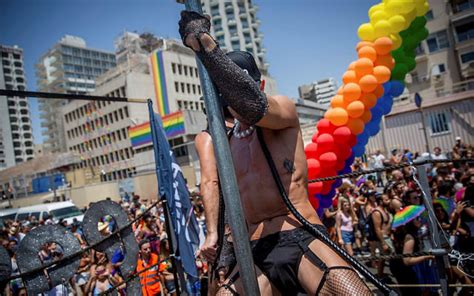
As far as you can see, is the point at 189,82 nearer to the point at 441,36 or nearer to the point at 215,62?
the point at 441,36

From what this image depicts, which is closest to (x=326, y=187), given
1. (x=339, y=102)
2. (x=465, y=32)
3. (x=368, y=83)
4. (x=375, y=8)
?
(x=339, y=102)

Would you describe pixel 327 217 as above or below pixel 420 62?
below

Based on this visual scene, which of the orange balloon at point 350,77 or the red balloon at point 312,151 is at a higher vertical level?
the orange balloon at point 350,77

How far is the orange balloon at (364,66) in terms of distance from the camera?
5.71 meters

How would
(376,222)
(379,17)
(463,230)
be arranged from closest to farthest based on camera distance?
(463,230)
(379,17)
(376,222)

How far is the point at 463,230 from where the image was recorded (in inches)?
178

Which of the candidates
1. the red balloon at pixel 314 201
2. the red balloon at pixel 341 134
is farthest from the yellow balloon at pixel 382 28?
the red balloon at pixel 314 201

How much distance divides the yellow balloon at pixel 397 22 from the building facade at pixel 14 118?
376 feet

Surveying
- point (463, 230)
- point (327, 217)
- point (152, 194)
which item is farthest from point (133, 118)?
point (463, 230)

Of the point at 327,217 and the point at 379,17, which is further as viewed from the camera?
the point at 327,217

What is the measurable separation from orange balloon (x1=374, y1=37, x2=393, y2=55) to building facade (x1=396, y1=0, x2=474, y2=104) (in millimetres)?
33998

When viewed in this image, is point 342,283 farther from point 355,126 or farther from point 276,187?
point 355,126

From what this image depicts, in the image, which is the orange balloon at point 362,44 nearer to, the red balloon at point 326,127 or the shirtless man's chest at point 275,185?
the red balloon at point 326,127

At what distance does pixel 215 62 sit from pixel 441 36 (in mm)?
45479
